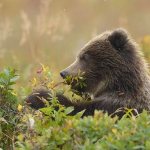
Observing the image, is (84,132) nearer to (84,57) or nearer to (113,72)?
(113,72)

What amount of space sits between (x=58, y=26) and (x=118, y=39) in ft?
16.0

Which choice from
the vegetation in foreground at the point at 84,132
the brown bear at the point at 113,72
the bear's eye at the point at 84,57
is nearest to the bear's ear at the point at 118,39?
the brown bear at the point at 113,72

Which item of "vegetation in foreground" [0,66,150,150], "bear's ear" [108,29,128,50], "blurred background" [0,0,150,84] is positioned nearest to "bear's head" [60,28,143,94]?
"bear's ear" [108,29,128,50]

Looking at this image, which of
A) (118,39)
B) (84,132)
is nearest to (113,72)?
(118,39)

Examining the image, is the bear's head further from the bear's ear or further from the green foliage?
the green foliage

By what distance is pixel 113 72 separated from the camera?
6211 mm

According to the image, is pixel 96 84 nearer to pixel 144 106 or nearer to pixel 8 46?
pixel 144 106

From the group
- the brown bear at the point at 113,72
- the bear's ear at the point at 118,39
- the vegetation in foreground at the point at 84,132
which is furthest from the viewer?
the bear's ear at the point at 118,39

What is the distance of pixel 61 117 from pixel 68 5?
34.4ft

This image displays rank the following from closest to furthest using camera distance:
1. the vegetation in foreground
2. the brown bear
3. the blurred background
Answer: the vegetation in foreground
the brown bear
the blurred background

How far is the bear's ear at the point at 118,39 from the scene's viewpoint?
6361 mm

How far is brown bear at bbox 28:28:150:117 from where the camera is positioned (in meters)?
5.87

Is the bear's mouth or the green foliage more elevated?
the bear's mouth

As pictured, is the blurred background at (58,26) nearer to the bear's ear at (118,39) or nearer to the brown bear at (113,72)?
the brown bear at (113,72)
